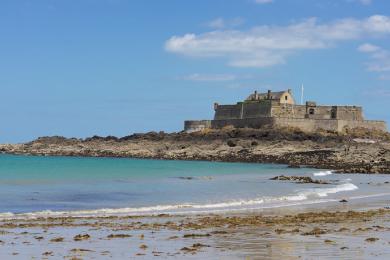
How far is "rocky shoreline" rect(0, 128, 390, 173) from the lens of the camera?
154 ft

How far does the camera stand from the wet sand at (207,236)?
855cm

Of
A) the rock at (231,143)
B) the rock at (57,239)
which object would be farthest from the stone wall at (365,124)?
the rock at (57,239)

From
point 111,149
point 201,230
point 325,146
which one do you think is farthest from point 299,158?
point 201,230

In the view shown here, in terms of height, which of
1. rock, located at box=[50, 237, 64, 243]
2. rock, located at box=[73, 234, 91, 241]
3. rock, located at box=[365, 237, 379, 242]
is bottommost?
rock, located at box=[50, 237, 64, 243]

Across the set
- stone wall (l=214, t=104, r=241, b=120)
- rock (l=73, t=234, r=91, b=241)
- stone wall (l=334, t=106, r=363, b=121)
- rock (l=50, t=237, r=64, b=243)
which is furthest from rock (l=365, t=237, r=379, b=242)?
stone wall (l=214, t=104, r=241, b=120)

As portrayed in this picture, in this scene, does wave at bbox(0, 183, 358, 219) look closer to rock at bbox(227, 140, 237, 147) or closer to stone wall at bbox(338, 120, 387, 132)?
rock at bbox(227, 140, 237, 147)

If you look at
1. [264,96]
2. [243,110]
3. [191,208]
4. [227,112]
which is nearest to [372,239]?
[191,208]

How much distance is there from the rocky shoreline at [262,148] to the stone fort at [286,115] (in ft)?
6.35

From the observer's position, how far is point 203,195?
2159 centimetres

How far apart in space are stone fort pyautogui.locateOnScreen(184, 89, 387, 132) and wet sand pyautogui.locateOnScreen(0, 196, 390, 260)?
4874cm

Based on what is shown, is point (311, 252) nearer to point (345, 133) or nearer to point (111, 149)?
point (345, 133)

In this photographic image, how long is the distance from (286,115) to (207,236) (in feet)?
178

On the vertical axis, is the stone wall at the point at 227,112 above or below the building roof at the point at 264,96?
below

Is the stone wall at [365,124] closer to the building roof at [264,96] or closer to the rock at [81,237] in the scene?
the building roof at [264,96]
